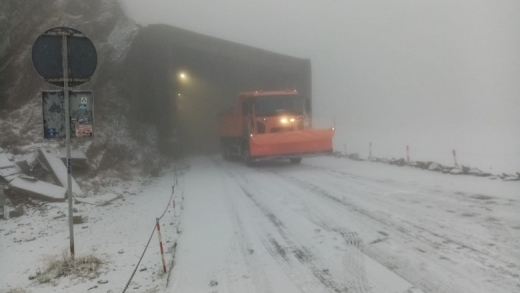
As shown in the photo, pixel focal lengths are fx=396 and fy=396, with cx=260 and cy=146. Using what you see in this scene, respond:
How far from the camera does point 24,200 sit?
391 inches

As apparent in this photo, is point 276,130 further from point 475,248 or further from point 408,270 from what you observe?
point 408,270

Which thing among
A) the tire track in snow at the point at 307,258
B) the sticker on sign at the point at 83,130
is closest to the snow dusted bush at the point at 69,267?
the sticker on sign at the point at 83,130

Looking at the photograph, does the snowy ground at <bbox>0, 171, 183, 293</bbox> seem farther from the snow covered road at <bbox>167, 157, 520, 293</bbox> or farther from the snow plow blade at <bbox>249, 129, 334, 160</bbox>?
the snow plow blade at <bbox>249, 129, 334, 160</bbox>

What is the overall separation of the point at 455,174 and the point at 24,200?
1336cm

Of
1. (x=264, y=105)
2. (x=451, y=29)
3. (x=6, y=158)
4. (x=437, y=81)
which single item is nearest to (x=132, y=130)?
(x=264, y=105)

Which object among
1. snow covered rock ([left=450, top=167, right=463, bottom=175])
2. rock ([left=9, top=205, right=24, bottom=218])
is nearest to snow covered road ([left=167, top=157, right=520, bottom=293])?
snow covered rock ([left=450, top=167, right=463, bottom=175])

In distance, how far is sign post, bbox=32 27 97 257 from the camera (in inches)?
244

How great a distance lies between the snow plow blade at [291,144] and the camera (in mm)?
17141

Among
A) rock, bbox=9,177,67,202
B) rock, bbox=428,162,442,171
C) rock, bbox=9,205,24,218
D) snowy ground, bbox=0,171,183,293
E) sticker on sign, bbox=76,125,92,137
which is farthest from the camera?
rock, bbox=428,162,442,171

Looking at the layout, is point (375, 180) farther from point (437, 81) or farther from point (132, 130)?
point (437, 81)

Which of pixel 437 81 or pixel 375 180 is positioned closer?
pixel 375 180

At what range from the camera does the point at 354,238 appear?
7098mm

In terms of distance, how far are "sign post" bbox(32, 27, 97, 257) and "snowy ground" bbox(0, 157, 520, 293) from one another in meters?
1.61

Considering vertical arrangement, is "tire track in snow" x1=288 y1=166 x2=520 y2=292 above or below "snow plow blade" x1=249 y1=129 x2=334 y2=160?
below
